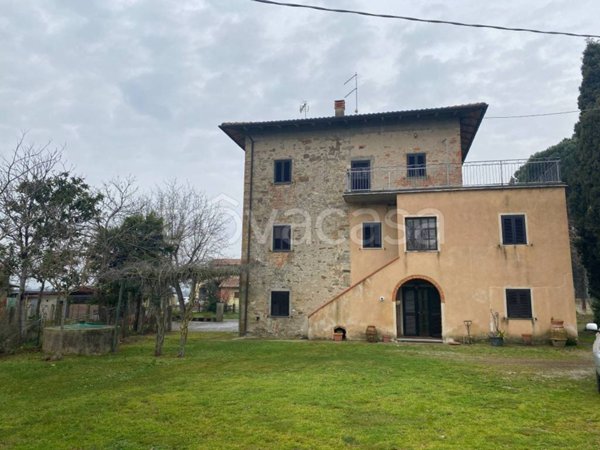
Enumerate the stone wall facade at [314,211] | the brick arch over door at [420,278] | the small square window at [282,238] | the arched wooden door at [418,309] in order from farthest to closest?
the small square window at [282,238] < the stone wall facade at [314,211] < the arched wooden door at [418,309] < the brick arch over door at [420,278]

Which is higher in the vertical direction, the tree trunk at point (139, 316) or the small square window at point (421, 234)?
the small square window at point (421, 234)

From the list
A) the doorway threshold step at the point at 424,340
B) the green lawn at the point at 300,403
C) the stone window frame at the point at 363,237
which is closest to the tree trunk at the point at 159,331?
the green lawn at the point at 300,403

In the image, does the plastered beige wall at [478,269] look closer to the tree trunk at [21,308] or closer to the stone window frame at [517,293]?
the stone window frame at [517,293]

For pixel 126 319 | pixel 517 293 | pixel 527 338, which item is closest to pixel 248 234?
pixel 126 319

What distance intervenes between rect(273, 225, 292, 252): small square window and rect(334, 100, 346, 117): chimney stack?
21.3 ft

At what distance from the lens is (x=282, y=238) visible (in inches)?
798

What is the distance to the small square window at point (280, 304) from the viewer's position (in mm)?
19750

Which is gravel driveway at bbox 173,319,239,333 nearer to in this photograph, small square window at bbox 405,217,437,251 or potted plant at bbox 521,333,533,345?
small square window at bbox 405,217,437,251

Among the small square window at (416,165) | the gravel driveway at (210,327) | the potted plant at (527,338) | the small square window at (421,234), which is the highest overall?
the small square window at (416,165)

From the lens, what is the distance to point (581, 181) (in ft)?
60.1

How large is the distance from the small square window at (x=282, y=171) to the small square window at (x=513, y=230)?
388 inches

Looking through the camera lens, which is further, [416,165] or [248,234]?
[248,234]

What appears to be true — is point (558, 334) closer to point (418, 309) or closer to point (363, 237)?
point (418, 309)

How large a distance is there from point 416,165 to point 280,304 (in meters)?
9.10
